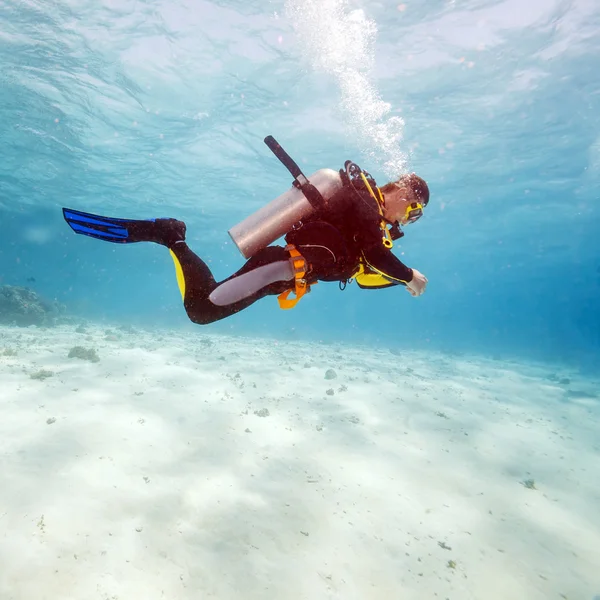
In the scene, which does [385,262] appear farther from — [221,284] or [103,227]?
[103,227]

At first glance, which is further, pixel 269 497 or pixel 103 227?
pixel 269 497

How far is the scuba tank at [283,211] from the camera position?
12.3 ft

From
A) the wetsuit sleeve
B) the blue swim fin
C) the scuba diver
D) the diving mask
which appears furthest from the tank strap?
the blue swim fin

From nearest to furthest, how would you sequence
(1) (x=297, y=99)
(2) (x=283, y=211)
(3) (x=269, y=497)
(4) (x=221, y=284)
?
(4) (x=221, y=284)
(2) (x=283, y=211)
(3) (x=269, y=497)
(1) (x=297, y=99)

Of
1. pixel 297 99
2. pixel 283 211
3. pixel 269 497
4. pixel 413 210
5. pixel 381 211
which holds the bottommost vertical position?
pixel 269 497

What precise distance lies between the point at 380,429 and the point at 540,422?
6.05m

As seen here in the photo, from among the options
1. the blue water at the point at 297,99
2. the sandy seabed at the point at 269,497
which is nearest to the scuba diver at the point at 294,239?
the sandy seabed at the point at 269,497

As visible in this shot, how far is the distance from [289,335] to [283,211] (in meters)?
27.9

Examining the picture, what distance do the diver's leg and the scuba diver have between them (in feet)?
0.03

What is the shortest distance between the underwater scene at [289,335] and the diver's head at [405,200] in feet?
0.09

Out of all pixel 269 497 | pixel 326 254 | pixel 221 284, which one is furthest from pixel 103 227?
pixel 269 497

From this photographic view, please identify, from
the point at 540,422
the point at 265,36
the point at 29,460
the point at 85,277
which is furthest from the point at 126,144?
the point at 85,277

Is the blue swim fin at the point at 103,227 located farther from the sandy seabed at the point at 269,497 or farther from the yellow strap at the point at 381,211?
the sandy seabed at the point at 269,497

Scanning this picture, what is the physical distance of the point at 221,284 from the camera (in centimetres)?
371
